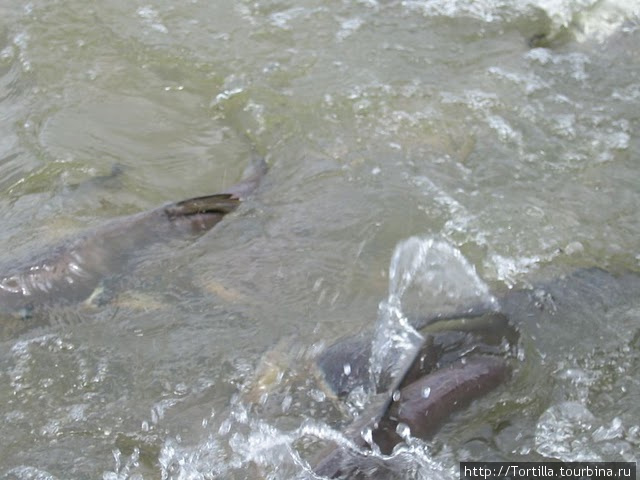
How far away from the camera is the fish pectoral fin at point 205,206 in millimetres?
3662

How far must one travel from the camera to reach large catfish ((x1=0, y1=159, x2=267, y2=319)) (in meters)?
3.38

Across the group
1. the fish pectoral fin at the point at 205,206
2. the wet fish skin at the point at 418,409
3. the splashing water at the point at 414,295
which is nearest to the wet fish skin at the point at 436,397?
the wet fish skin at the point at 418,409

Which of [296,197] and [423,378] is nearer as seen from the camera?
[423,378]

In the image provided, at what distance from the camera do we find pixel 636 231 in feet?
12.4

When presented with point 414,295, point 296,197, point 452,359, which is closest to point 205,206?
point 296,197

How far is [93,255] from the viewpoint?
3.50 meters

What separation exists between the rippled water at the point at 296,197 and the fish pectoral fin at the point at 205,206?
9 centimetres

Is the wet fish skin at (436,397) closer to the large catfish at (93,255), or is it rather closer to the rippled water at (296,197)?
the rippled water at (296,197)

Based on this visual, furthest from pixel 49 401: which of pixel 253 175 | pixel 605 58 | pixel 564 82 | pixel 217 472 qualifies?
pixel 605 58

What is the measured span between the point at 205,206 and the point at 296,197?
0.50 meters

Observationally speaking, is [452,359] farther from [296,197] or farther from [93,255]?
[93,255]

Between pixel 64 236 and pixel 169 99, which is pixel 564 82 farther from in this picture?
pixel 64 236

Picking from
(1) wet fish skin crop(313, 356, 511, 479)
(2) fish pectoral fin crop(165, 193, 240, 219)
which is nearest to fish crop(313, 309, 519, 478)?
(1) wet fish skin crop(313, 356, 511, 479)

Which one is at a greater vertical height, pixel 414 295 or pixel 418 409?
pixel 418 409
